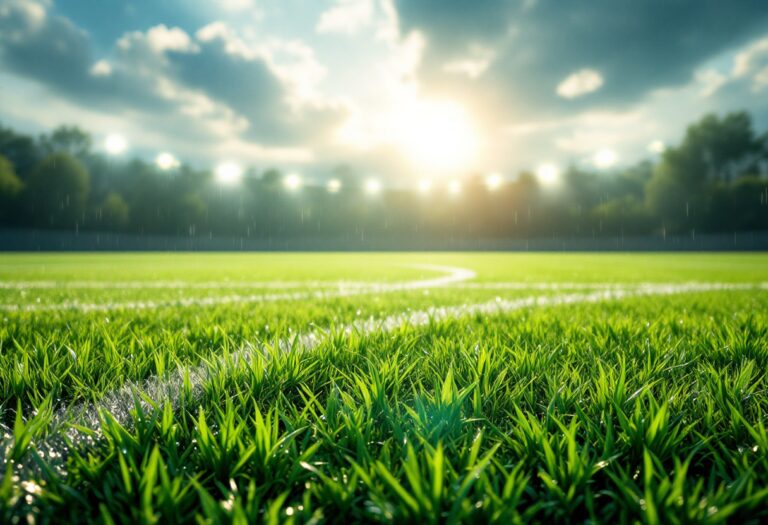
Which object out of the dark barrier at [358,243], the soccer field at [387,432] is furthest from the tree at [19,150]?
the soccer field at [387,432]

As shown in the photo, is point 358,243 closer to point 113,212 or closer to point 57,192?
point 113,212

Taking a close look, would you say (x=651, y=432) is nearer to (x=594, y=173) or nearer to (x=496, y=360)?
(x=496, y=360)

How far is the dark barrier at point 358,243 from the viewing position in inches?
1385

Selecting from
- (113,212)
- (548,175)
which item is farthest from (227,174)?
(548,175)

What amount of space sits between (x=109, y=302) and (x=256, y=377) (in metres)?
3.14

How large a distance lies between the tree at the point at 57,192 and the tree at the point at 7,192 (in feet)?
2.51

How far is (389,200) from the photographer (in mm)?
48969

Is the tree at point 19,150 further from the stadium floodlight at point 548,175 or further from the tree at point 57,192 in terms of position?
the stadium floodlight at point 548,175

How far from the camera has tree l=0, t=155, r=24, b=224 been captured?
34.3m

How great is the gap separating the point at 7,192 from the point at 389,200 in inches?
1464

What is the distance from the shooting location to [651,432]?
2.95ft

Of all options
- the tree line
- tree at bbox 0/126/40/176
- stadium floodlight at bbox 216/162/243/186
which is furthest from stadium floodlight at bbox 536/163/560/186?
tree at bbox 0/126/40/176

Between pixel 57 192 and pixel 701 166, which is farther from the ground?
pixel 701 166

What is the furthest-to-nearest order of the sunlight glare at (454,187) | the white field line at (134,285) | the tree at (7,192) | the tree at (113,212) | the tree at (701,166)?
the sunlight glare at (454,187), the tree at (701,166), the tree at (113,212), the tree at (7,192), the white field line at (134,285)
